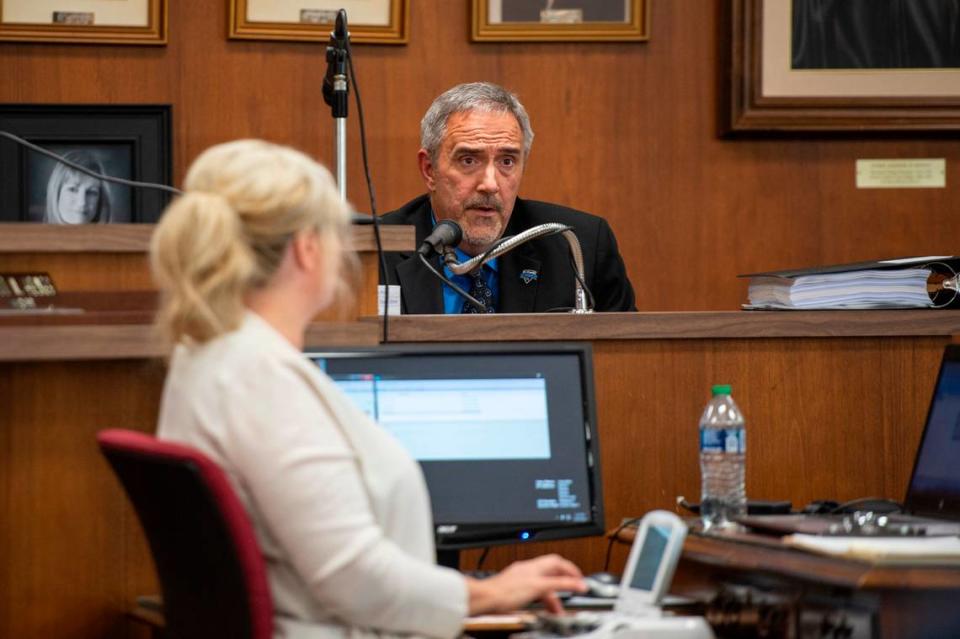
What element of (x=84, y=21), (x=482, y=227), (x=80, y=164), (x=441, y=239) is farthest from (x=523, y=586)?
(x=84, y=21)

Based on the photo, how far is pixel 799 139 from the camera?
4078 millimetres

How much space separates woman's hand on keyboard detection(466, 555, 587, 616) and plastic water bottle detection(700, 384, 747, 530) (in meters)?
0.57

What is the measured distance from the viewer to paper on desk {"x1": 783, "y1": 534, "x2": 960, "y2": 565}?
1791 mm

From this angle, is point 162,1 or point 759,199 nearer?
point 162,1

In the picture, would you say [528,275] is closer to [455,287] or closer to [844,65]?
[455,287]

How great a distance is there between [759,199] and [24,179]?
2067mm

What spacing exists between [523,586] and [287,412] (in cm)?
44

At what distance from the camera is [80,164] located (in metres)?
3.76

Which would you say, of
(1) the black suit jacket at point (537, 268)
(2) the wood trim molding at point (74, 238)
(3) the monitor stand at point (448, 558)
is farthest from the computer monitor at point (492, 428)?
(1) the black suit jacket at point (537, 268)

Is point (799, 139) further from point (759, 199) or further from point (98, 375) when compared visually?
point (98, 375)

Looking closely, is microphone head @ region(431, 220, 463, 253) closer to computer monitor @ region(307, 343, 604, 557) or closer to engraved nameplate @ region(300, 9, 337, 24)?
computer monitor @ region(307, 343, 604, 557)

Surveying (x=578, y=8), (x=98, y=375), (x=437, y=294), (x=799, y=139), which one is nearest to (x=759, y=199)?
(x=799, y=139)

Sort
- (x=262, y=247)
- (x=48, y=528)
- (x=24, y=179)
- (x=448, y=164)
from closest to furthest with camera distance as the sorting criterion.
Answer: (x=262, y=247) → (x=48, y=528) → (x=448, y=164) → (x=24, y=179)

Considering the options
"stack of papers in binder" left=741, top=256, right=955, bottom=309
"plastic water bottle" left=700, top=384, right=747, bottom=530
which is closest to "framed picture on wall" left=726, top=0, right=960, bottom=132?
"stack of papers in binder" left=741, top=256, right=955, bottom=309
